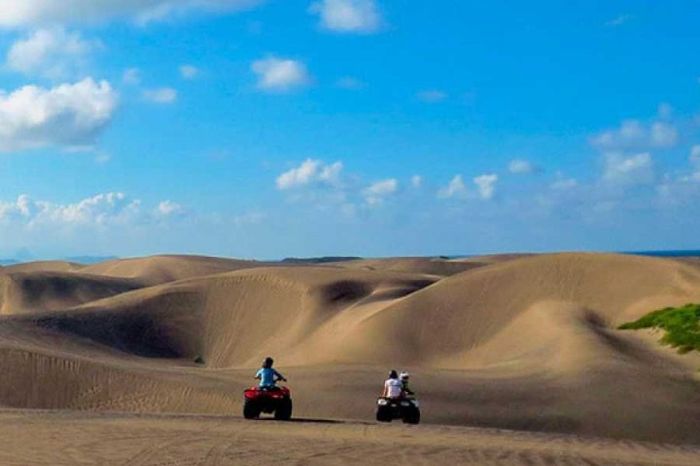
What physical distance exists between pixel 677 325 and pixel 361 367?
14931mm

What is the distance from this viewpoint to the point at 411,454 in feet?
54.7

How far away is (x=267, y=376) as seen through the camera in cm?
2294

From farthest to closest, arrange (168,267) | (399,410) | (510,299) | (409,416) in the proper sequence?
1. (168,267)
2. (510,299)
3. (399,410)
4. (409,416)

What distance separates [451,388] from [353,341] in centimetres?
1945

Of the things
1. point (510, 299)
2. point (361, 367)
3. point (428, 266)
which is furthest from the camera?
point (428, 266)

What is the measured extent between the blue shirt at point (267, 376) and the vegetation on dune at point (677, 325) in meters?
23.5

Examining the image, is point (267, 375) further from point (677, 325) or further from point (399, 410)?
point (677, 325)

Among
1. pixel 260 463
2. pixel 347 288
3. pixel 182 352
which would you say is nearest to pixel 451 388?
pixel 260 463

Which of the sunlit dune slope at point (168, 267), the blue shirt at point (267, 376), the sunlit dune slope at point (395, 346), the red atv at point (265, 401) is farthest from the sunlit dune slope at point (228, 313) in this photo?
the sunlit dune slope at point (168, 267)

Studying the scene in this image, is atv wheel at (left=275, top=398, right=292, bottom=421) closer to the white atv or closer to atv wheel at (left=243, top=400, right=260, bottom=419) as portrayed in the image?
atv wheel at (left=243, top=400, right=260, bottom=419)

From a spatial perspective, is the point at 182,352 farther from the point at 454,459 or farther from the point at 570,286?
the point at 454,459

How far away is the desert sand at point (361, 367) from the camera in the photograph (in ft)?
58.9

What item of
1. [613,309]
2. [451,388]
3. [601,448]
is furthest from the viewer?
[613,309]

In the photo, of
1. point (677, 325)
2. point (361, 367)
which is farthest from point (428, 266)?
point (361, 367)
